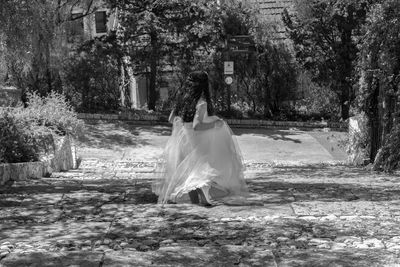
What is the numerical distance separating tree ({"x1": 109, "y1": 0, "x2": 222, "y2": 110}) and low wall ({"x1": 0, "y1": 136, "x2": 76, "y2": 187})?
731 cm

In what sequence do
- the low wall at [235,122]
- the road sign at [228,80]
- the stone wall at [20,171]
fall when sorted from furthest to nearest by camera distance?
the road sign at [228,80] < the low wall at [235,122] < the stone wall at [20,171]

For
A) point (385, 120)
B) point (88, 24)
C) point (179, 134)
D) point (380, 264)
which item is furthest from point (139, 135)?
point (380, 264)

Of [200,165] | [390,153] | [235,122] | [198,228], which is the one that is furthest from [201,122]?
[235,122]

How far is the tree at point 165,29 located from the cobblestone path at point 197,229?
1355 centimetres

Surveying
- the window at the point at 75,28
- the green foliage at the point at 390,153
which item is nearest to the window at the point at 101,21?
the window at the point at 75,28

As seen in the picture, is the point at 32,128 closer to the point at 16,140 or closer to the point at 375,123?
the point at 16,140

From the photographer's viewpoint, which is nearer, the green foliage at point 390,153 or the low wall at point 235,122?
the green foliage at point 390,153

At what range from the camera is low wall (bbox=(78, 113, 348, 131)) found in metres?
19.3

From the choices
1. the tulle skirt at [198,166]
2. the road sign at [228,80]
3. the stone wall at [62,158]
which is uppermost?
the road sign at [228,80]

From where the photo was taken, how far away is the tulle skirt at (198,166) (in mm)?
6402

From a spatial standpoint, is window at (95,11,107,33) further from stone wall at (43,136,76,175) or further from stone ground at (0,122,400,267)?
stone ground at (0,122,400,267)

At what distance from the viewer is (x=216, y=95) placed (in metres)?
20.6

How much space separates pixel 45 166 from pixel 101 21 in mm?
13610

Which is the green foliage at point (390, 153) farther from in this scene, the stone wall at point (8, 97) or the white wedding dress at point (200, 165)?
the stone wall at point (8, 97)
